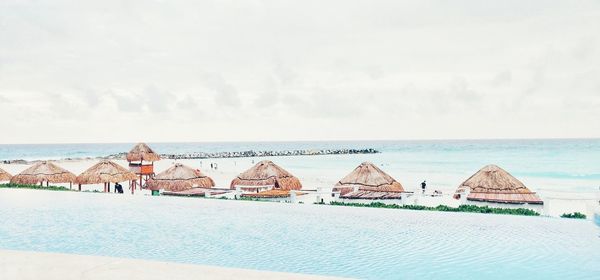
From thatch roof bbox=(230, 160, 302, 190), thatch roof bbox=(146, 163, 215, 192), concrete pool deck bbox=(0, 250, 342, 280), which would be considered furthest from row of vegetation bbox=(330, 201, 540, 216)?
concrete pool deck bbox=(0, 250, 342, 280)

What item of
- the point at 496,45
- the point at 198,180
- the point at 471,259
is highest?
the point at 496,45

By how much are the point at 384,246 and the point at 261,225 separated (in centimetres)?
325

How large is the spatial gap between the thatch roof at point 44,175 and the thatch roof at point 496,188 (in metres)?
13.8

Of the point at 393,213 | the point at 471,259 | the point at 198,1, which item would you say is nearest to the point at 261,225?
the point at 393,213

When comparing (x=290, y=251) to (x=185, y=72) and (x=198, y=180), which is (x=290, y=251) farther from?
(x=185, y=72)

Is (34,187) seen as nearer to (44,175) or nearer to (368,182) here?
(44,175)

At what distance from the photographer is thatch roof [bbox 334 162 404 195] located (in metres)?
17.5

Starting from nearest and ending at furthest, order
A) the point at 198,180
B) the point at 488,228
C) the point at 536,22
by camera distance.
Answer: the point at 488,228 → the point at 198,180 → the point at 536,22

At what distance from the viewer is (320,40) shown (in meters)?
28.0

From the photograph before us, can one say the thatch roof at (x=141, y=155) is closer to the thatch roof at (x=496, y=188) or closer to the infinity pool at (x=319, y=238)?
the infinity pool at (x=319, y=238)

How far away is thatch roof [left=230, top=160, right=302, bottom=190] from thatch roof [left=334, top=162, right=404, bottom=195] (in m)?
1.95

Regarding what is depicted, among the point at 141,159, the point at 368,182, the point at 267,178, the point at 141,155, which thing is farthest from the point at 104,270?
the point at 141,155

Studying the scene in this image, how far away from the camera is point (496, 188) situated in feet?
53.1

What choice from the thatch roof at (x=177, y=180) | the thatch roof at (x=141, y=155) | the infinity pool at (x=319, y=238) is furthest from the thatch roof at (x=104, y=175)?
the infinity pool at (x=319, y=238)
